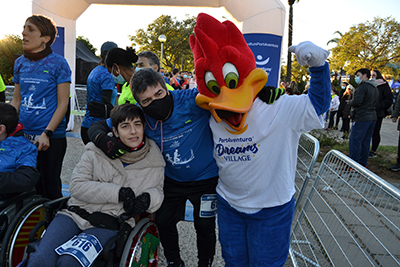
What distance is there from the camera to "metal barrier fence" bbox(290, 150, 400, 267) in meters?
1.45

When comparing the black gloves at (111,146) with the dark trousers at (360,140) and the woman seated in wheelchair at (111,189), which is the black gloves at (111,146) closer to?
the woman seated in wheelchair at (111,189)

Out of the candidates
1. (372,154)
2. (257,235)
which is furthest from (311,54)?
(372,154)

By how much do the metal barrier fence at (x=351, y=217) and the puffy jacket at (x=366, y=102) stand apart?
368 cm

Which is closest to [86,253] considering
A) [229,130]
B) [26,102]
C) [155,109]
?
[155,109]

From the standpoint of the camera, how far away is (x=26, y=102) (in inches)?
96.7

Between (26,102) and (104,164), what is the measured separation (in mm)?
1087

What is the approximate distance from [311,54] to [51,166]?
2292 mm

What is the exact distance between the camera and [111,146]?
6.19ft

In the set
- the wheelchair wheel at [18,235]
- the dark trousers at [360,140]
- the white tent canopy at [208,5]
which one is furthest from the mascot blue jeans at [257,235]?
the white tent canopy at [208,5]

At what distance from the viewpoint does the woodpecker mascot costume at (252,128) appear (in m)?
1.56

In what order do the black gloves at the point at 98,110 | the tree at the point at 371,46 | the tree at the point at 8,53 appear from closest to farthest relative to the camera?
the black gloves at the point at 98,110
the tree at the point at 8,53
the tree at the point at 371,46

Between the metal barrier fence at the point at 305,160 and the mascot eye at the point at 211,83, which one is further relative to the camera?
the metal barrier fence at the point at 305,160

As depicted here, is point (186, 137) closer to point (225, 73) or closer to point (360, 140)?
point (225, 73)

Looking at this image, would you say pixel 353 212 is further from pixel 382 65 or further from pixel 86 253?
pixel 382 65
